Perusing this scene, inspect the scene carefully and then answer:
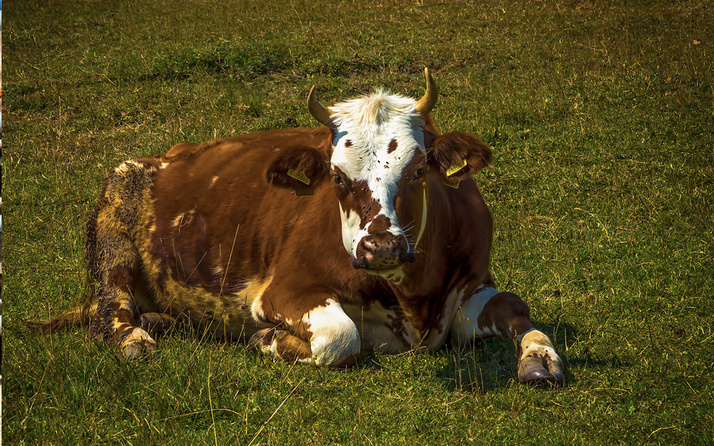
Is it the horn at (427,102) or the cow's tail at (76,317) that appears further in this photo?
the cow's tail at (76,317)

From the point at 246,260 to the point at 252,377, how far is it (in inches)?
63.8

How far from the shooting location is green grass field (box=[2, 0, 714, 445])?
5.28m

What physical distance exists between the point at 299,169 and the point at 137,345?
197 centimetres

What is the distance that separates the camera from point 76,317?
7.38 meters

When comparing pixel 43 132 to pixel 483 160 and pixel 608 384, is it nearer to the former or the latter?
pixel 483 160

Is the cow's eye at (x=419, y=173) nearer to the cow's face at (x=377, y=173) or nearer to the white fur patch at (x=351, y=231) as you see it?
the cow's face at (x=377, y=173)

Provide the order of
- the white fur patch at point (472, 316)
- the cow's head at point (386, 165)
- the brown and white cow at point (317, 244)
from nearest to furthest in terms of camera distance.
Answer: the cow's head at point (386, 165) → the brown and white cow at point (317, 244) → the white fur patch at point (472, 316)

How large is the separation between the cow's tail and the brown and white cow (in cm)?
3

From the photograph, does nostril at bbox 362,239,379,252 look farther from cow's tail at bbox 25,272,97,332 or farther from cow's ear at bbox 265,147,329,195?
cow's tail at bbox 25,272,97,332

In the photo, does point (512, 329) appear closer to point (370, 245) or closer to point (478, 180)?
point (370, 245)

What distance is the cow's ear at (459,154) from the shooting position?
19.9ft

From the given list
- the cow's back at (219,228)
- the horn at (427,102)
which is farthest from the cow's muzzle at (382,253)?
the cow's back at (219,228)

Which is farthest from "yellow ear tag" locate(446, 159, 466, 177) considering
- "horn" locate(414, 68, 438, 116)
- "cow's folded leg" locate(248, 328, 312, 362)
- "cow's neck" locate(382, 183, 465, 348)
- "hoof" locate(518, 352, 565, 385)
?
"cow's folded leg" locate(248, 328, 312, 362)

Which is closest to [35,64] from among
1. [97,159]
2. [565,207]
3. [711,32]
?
[97,159]
